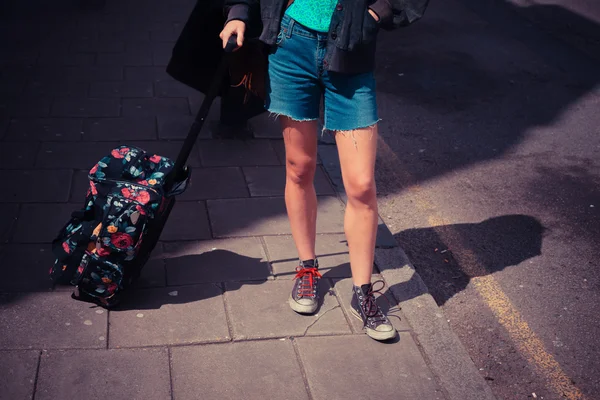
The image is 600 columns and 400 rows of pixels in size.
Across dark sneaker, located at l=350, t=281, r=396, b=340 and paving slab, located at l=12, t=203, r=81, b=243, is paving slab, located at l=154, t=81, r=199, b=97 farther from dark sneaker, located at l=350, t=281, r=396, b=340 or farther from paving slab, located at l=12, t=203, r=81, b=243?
dark sneaker, located at l=350, t=281, r=396, b=340

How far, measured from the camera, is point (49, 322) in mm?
3471

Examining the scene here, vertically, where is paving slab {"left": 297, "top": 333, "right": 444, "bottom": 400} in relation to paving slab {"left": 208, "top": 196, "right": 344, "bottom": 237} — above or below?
above

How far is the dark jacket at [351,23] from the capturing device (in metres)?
3.04

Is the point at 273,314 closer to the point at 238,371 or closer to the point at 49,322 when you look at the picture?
the point at 238,371

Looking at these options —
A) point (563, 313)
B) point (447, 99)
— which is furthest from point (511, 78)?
point (563, 313)

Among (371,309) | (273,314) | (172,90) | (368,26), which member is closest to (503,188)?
(371,309)

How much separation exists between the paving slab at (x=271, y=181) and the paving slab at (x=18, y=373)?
6.50 feet

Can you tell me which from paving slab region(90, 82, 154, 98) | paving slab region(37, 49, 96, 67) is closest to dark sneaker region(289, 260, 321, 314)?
paving slab region(90, 82, 154, 98)

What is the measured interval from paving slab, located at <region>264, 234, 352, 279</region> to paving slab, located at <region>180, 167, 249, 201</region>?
0.64 metres

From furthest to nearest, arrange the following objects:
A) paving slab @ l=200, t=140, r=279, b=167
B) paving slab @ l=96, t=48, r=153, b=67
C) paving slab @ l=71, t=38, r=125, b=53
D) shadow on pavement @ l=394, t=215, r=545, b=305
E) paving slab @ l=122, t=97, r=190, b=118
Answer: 1. paving slab @ l=71, t=38, r=125, b=53
2. paving slab @ l=96, t=48, r=153, b=67
3. paving slab @ l=122, t=97, r=190, b=118
4. paving slab @ l=200, t=140, r=279, b=167
5. shadow on pavement @ l=394, t=215, r=545, b=305

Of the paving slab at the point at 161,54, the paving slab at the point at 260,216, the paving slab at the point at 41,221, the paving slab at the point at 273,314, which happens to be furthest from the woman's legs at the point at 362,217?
the paving slab at the point at 161,54

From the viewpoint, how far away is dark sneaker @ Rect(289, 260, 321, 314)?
3666mm

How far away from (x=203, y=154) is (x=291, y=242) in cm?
137

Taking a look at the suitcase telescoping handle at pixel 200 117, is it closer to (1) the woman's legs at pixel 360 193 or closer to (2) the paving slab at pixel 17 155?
(1) the woman's legs at pixel 360 193
